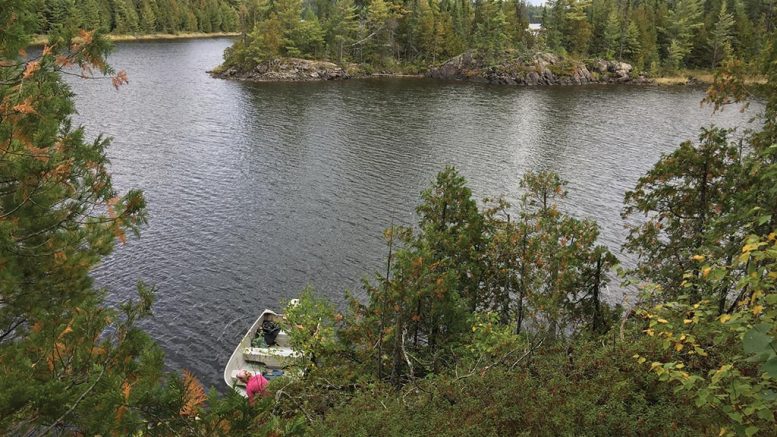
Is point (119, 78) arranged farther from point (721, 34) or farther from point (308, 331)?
point (721, 34)

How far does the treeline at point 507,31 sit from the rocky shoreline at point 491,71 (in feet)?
12.0

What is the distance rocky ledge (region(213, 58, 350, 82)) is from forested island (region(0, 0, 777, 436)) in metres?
77.5

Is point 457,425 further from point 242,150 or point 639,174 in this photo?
point 242,150

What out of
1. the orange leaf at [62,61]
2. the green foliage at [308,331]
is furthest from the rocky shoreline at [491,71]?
the orange leaf at [62,61]

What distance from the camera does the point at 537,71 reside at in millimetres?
94750

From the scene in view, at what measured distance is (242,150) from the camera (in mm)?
50281

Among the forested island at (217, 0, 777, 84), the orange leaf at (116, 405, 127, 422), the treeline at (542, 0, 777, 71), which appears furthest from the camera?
the treeline at (542, 0, 777, 71)

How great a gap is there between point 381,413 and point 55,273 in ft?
22.1

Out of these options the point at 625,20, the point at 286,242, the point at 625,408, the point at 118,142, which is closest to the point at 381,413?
the point at 625,408

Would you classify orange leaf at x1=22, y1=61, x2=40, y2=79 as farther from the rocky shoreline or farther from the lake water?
the rocky shoreline

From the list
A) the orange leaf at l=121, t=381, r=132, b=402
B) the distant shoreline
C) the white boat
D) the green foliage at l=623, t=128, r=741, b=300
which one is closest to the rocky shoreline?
the distant shoreline

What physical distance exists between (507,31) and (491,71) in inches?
556

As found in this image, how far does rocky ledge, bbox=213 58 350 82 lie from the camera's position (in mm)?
90750

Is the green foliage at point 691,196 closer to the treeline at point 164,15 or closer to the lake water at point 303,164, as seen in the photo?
the lake water at point 303,164
